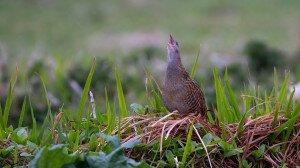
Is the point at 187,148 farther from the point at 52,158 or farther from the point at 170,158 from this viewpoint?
the point at 52,158

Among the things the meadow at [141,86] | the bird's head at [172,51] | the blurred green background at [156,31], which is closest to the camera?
the meadow at [141,86]

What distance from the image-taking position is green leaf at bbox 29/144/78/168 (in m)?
2.99

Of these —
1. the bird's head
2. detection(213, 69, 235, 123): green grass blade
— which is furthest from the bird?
detection(213, 69, 235, 123): green grass blade

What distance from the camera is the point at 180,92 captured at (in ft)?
12.2

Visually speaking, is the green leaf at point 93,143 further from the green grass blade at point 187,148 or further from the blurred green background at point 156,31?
the blurred green background at point 156,31

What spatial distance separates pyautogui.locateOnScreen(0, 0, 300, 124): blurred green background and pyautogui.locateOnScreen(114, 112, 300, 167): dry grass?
3834 millimetres

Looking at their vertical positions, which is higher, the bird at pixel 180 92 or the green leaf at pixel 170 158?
the bird at pixel 180 92

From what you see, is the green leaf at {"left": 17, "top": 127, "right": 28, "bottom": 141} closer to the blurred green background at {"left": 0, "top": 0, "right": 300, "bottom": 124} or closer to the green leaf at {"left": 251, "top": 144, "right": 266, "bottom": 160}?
the green leaf at {"left": 251, "top": 144, "right": 266, "bottom": 160}

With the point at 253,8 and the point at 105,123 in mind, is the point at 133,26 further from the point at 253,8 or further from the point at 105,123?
the point at 105,123

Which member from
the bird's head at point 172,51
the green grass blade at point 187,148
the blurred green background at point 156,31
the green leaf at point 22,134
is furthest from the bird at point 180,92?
the blurred green background at point 156,31

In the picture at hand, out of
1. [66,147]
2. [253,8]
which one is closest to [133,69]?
[66,147]

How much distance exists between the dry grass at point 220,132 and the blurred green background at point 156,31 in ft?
12.6

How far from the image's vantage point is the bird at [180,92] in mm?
3703

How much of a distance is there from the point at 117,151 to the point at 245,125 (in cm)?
76
